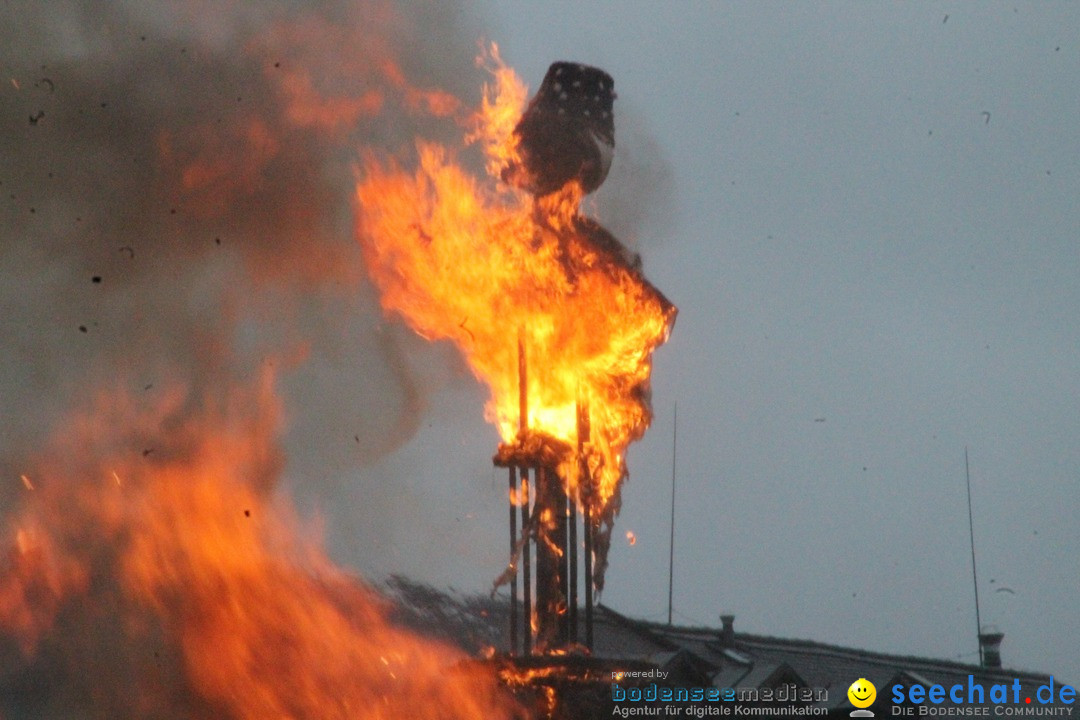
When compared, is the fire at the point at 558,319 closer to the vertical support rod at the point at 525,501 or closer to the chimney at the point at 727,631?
the vertical support rod at the point at 525,501

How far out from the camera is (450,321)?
16.2 meters

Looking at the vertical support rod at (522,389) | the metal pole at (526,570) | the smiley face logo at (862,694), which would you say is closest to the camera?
the metal pole at (526,570)

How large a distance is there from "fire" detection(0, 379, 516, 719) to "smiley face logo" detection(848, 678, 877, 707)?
17.6 ft

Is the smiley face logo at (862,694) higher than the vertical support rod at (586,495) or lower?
lower

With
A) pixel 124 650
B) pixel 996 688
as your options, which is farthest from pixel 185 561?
pixel 996 688

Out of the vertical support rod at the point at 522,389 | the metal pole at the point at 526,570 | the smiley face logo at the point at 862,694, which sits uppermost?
the vertical support rod at the point at 522,389

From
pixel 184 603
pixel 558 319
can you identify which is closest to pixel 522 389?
pixel 558 319

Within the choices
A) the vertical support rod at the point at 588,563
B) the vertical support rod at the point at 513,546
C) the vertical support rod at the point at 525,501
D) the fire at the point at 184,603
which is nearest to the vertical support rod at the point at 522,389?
the vertical support rod at the point at 525,501

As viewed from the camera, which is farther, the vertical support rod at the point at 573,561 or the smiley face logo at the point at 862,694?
the smiley face logo at the point at 862,694

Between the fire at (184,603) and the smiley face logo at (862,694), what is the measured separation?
5.36 m

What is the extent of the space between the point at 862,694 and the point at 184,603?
8927 mm

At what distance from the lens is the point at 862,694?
18.5 meters

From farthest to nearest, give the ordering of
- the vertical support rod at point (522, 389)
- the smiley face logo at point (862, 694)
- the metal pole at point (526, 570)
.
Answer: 1. the smiley face logo at point (862, 694)
2. the vertical support rod at point (522, 389)
3. the metal pole at point (526, 570)

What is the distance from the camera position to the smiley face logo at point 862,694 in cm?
1842
